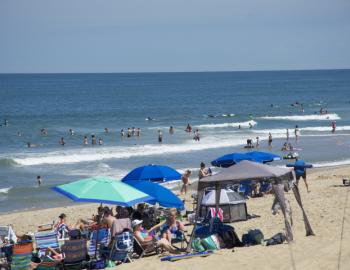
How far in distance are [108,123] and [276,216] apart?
4318 cm

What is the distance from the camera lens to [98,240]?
1113 cm

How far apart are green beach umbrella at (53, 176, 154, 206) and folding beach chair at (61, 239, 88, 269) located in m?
0.82

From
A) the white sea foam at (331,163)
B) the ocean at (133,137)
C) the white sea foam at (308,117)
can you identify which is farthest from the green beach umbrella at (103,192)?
the white sea foam at (308,117)

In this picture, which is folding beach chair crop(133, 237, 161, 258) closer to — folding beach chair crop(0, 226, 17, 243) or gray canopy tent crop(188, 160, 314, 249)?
gray canopy tent crop(188, 160, 314, 249)

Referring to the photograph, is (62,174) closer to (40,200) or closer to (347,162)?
(40,200)

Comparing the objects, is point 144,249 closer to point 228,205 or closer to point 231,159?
point 228,205

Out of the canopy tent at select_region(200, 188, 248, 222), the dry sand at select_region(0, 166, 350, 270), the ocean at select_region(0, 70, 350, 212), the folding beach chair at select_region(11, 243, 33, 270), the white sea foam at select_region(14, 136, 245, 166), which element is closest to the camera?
the dry sand at select_region(0, 166, 350, 270)

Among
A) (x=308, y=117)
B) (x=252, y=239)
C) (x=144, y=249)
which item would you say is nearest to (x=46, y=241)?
(x=144, y=249)

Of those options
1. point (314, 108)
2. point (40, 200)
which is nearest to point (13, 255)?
point (40, 200)

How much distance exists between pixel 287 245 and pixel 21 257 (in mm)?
4560

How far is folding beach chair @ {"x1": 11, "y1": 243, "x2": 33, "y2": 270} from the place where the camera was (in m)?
10.4

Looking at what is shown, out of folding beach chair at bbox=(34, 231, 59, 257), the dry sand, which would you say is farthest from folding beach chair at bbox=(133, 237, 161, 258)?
folding beach chair at bbox=(34, 231, 59, 257)

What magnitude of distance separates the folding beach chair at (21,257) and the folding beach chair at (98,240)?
110 cm

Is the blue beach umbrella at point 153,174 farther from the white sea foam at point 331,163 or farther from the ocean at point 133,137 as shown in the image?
the white sea foam at point 331,163
